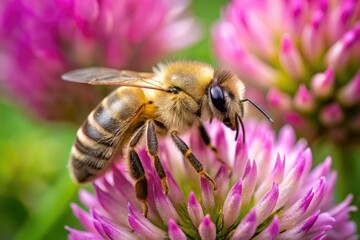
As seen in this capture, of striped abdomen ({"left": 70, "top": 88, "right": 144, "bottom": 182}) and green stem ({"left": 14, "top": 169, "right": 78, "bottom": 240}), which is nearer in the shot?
striped abdomen ({"left": 70, "top": 88, "right": 144, "bottom": 182})

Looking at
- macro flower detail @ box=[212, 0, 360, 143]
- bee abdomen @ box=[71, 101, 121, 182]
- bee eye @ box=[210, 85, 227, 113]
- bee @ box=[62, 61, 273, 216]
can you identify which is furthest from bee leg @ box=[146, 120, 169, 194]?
macro flower detail @ box=[212, 0, 360, 143]

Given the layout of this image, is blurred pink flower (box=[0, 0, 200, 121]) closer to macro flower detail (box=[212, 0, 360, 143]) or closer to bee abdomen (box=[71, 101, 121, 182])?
macro flower detail (box=[212, 0, 360, 143])

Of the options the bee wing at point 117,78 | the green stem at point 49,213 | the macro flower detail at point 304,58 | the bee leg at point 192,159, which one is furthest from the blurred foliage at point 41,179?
the bee leg at point 192,159

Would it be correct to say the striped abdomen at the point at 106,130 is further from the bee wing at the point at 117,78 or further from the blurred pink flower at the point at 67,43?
the blurred pink flower at the point at 67,43

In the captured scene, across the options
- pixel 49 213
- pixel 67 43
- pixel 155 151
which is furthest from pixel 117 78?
pixel 49 213

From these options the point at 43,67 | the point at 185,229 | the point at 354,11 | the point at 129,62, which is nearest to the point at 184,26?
the point at 129,62

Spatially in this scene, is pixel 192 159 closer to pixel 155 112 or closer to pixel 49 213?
pixel 155 112

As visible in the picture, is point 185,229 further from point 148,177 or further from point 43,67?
point 43,67
